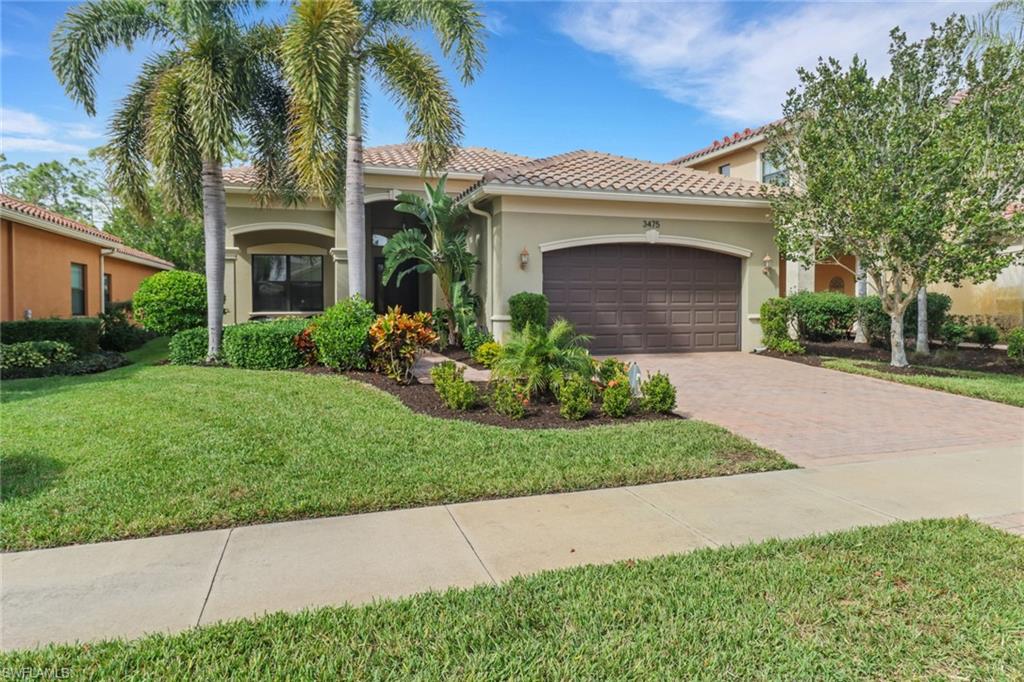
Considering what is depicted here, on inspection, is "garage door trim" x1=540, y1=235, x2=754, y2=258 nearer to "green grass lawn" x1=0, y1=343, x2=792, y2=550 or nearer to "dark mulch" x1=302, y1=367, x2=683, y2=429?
"dark mulch" x1=302, y1=367, x2=683, y2=429

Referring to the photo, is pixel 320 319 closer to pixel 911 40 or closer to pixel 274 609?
pixel 274 609

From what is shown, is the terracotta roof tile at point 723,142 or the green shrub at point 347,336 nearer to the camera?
the green shrub at point 347,336

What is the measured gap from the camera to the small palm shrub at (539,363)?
816 cm

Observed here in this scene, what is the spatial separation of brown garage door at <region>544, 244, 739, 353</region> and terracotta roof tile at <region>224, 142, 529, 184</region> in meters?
4.33

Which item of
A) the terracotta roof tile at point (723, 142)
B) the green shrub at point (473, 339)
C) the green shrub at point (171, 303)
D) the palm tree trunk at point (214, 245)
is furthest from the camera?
the terracotta roof tile at point (723, 142)

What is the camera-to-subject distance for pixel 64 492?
4.77 m

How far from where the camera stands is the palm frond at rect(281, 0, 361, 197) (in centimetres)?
1002

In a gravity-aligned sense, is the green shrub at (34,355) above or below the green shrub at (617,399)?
above

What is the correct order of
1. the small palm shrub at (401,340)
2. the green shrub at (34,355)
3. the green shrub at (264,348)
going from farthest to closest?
the green shrub at (34,355) → the green shrub at (264,348) → the small palm shrub at (401,340)

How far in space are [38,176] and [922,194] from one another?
47.4m

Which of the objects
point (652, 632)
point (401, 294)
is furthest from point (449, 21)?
point (652, 632)

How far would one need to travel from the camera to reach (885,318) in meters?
15.2

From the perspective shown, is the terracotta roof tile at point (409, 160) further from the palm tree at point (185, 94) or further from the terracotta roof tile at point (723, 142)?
the terracotta roof tile at point (723, 142)

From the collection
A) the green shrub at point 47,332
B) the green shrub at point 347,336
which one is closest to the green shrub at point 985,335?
the green shrub at point 347,336
